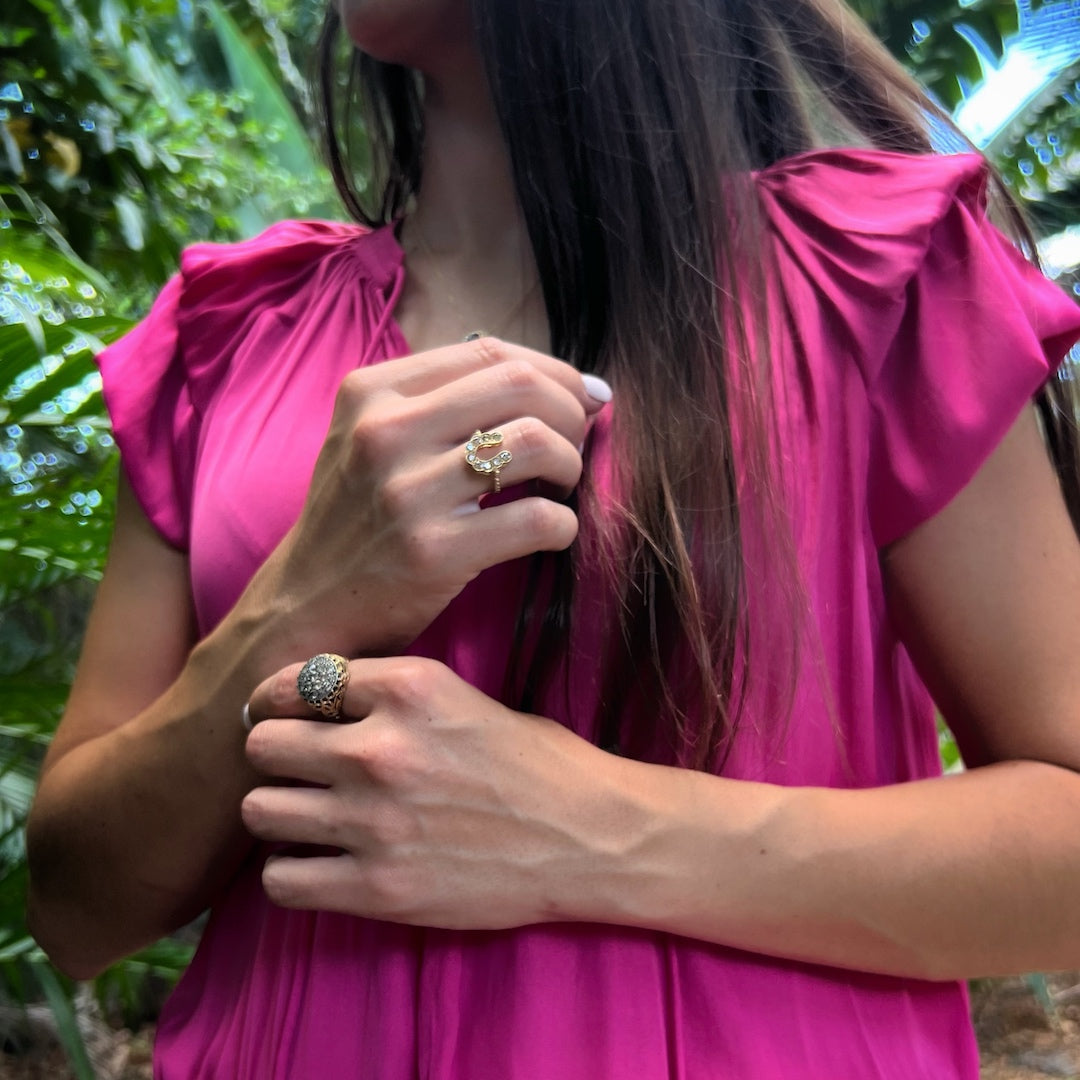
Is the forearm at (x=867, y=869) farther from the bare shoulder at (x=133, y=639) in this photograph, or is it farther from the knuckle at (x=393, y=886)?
the bare shoulder at (x=133, y=639)

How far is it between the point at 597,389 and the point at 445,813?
24 centimetres

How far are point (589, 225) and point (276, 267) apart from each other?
12.2 inches

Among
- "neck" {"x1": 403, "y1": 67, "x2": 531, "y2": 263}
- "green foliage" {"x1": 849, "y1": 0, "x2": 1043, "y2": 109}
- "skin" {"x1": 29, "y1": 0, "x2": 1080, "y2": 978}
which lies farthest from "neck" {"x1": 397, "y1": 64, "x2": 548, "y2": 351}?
"green foliage" {"x1": 849, "y1": 0, "x2": 1043, "y2": 109}

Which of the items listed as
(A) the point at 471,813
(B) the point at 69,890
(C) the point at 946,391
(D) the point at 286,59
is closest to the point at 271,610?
(A) the point at 471,813

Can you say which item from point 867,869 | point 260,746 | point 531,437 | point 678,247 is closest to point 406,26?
point 678,247

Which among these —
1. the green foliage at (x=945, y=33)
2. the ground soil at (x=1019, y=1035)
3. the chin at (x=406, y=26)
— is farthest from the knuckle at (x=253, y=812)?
the green foliage at (x=945, y=33)

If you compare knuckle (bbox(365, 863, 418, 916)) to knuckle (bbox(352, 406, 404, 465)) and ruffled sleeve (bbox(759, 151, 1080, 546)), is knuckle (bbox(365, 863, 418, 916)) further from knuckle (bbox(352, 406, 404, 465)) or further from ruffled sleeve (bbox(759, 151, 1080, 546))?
ruffled sleeve (bbox(759, 151, 1080, 546))

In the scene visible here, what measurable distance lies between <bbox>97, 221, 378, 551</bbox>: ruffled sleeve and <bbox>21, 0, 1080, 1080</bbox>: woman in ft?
0.19

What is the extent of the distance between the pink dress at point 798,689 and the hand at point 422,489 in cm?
6

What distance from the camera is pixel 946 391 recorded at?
22.3 inches

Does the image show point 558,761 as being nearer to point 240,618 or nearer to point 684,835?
point 684,835

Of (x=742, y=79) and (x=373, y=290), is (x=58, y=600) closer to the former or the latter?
(x=373, y=290)

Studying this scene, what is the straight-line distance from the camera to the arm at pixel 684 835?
49 centimetres

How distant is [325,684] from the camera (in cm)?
51
